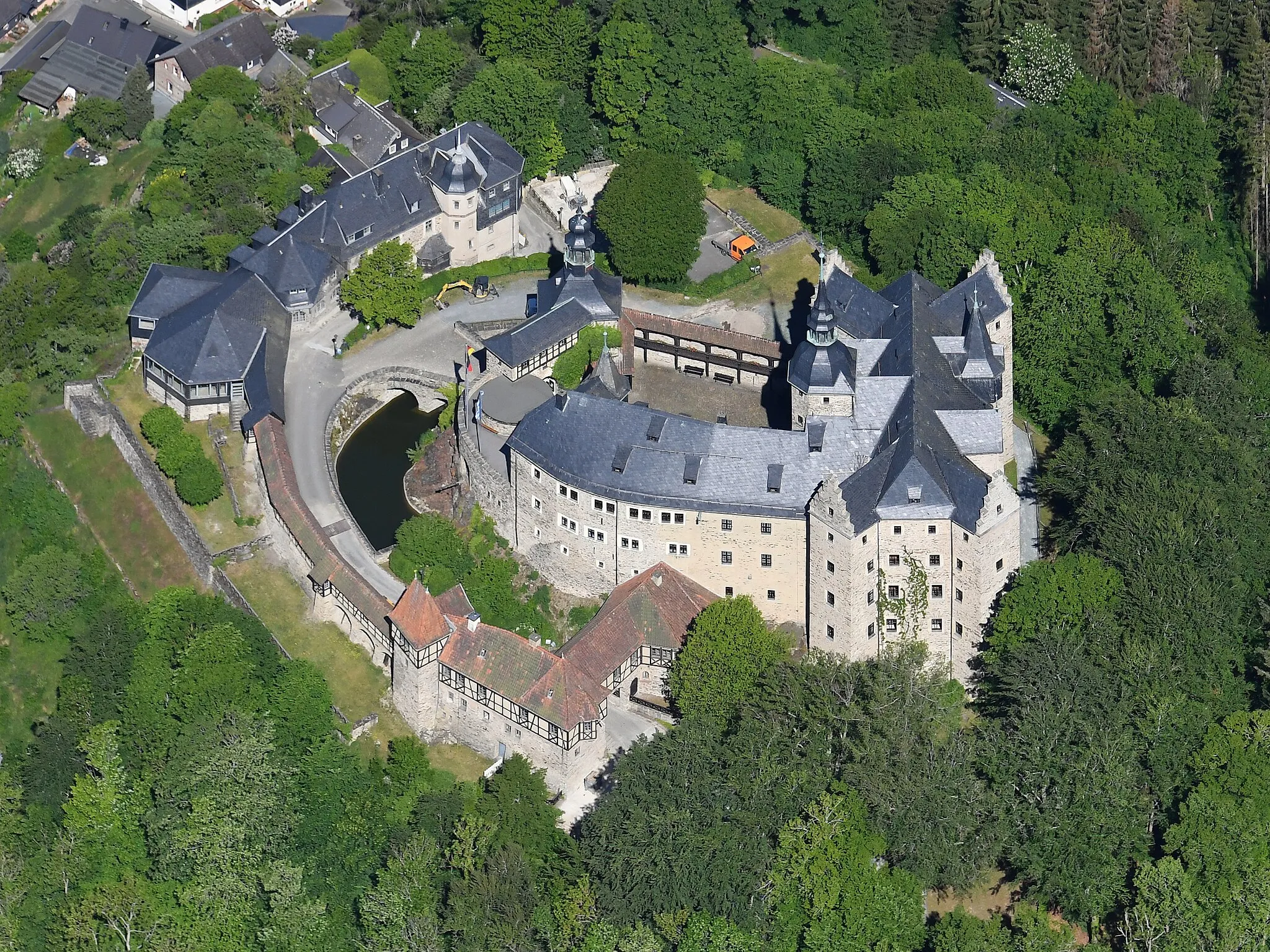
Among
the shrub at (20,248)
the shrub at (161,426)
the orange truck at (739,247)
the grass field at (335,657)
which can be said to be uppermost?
the shrub at (161,426)

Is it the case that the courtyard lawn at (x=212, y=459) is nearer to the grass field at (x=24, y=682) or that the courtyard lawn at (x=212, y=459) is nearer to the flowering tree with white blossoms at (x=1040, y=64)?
the grass field at (x=24, y=682)

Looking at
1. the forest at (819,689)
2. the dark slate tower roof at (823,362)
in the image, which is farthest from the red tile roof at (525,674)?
the dark slate tower roof at (823,362)

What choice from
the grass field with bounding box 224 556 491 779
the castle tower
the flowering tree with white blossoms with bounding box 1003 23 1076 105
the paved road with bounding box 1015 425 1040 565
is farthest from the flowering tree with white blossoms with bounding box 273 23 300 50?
the paved road with bounding box 1015 425 1040 565

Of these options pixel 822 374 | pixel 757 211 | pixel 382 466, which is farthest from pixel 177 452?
pixel 757 211

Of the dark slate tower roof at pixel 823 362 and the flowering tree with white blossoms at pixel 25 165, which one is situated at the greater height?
the dark slate tower roof at pixel 823 362

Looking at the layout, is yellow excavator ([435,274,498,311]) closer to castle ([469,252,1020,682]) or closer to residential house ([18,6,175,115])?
castle ([469,252,1020,682])

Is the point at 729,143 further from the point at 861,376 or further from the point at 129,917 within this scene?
the point at 129,917
